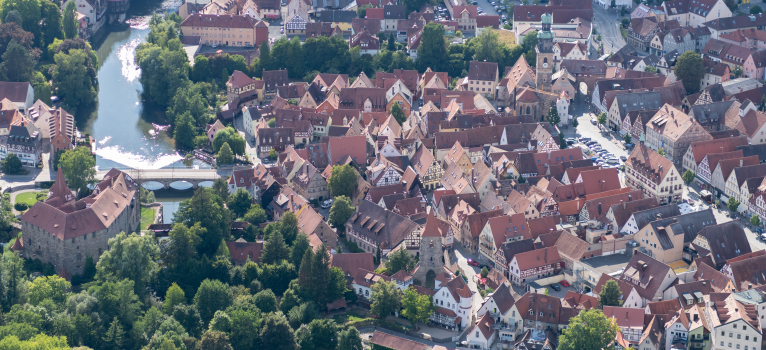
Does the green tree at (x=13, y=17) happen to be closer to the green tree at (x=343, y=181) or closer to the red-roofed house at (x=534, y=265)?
the green tree at (x=343, y=181)

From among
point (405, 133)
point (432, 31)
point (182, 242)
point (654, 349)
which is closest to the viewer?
point (654, 349)

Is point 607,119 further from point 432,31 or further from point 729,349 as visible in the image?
point 729,349

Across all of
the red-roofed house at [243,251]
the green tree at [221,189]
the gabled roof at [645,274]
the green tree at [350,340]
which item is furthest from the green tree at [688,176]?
the green tree at [221,189]

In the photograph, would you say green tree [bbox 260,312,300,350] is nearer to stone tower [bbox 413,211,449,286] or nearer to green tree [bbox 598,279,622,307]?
stone tower [bbox 413,211,449,286]

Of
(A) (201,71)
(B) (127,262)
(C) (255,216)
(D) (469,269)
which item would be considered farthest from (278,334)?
(A) (201,71)

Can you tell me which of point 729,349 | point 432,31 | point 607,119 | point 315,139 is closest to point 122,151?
point 315,139

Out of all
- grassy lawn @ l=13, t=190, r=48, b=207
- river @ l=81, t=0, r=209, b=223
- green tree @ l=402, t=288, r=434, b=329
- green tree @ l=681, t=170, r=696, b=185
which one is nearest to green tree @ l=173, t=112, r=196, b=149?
river @ l=81, t=0, r=209, b=223
